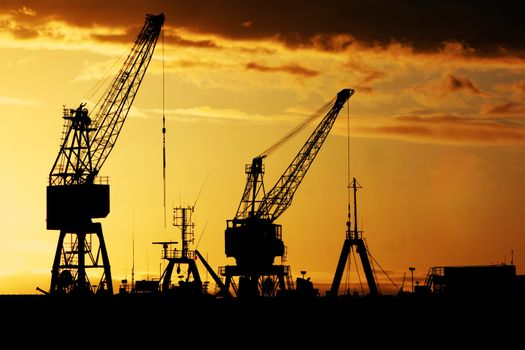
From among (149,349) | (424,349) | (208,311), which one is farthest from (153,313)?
(424,349)

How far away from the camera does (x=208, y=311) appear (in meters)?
199

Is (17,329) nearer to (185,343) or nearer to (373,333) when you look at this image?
(185,343)

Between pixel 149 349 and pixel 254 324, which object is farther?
pixel 254 324

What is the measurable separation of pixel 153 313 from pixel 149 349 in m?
20.1

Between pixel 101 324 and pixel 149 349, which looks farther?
pixel 101 324

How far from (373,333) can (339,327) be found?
4.54 meters

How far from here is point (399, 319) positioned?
195 metres

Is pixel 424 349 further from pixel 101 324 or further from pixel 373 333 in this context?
pixel 101 324

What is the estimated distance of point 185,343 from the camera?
18212 centimetres

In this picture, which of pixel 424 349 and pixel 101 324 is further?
pixel 101 324

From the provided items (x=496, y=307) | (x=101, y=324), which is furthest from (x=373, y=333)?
(x=101, y=324)

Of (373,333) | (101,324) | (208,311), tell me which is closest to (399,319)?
(373,333)

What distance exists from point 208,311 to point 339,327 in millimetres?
18153

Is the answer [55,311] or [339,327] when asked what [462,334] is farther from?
[55,311]
